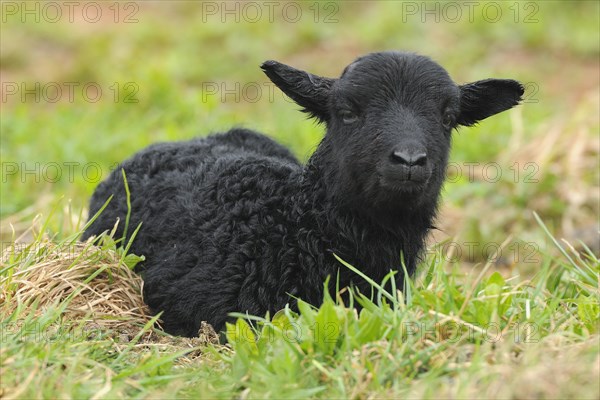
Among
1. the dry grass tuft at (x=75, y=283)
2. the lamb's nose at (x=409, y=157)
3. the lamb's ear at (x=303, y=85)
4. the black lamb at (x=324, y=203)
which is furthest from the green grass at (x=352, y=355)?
the lamb's ear at (x=303, y=85)

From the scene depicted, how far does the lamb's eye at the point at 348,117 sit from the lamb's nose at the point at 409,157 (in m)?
0.53

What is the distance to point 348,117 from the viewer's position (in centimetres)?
538

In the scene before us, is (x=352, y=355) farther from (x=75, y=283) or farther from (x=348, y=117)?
(x=75, y=283)

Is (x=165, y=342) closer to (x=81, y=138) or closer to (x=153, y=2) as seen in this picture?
(x=81, y=138)

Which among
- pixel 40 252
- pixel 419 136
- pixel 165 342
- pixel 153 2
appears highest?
pixel 153 2

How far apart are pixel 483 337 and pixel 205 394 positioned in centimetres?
145

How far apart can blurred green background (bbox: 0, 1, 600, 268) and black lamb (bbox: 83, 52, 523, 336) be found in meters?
3.00

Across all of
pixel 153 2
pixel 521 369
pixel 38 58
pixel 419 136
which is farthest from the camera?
pixel 153 2

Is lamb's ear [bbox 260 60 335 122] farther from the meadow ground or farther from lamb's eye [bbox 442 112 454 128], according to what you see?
the meadow ground

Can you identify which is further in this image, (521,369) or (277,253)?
(277,253)

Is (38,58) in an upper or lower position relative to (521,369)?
upper

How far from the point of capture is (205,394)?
13.3 feet

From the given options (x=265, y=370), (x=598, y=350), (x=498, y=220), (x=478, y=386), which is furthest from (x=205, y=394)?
A: (x=498, y=220)

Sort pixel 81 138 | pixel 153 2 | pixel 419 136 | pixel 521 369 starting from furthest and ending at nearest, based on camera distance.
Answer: pixel 153 2
pixel 81 138
pixel 419 136
pixel 521 369
